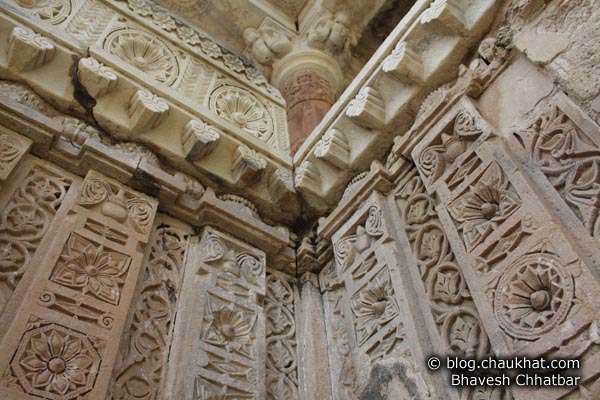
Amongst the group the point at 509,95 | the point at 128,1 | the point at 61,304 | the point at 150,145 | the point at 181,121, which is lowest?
the point at 61,304

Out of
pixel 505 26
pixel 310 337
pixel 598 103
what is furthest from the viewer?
pixel 310 337

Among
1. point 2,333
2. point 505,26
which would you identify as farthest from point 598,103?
point 2,333

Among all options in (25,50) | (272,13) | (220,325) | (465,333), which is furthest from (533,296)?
(272,13)

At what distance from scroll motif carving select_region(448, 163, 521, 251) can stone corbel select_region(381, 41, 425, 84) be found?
2.93 feet

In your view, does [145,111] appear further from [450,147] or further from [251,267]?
[450,147]

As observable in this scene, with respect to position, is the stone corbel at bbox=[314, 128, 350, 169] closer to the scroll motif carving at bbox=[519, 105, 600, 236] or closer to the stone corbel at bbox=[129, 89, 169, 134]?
the stone corbel at bbox=[129, 89, 169, 134]

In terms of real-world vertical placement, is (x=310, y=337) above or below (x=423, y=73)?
below

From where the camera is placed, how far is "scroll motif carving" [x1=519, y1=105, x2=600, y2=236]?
1.65 m

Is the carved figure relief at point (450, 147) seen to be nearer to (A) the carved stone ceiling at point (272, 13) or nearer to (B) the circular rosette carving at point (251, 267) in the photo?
(B) the circular rosette carving at point (251, 267)

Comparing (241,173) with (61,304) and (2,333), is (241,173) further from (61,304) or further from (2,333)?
(2,333)

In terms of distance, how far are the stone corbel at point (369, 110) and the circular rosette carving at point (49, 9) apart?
1839 millimetres

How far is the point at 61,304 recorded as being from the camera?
6.41 feet

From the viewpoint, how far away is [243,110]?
146 inches

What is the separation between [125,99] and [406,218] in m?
1.67
